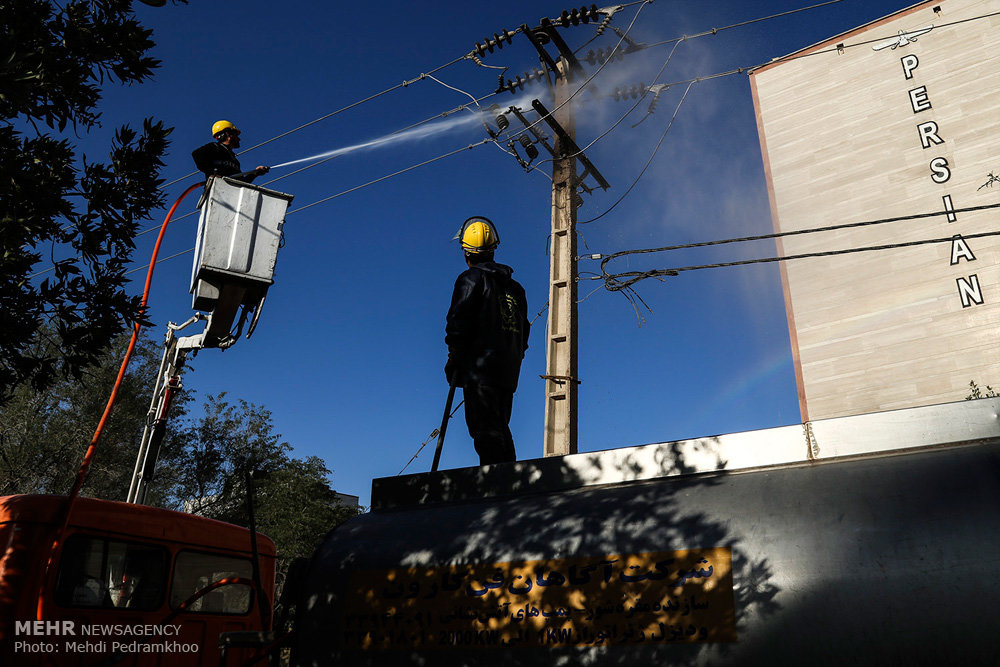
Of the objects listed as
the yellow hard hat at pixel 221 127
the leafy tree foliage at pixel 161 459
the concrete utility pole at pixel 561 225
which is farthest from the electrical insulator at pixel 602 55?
the leafy tree foliage at pixel 161 459

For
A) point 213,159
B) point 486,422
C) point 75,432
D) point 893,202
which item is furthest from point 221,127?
point 893,202

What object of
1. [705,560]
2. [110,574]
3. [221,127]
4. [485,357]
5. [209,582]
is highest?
[221,127]

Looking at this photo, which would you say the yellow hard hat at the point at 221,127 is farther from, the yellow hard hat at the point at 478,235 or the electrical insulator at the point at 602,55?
the electrical insulator at the point at 602,55

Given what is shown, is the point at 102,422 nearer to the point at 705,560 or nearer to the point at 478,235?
the point at 478,235

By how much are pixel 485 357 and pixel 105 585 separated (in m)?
4.61

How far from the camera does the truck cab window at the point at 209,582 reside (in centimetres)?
743

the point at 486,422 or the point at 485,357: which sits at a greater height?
the point at 485,357

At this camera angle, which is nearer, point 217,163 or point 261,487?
point 217,163

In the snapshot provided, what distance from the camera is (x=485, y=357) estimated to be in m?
5.10

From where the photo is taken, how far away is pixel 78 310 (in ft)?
16.3

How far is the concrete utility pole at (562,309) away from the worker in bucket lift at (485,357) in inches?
201

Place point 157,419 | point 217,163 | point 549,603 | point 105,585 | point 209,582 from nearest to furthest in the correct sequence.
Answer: point 549,603, point 217,163, point 105,585, point 209,582, point 157,419

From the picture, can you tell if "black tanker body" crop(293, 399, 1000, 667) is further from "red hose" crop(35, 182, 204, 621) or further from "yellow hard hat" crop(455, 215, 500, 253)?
"yellow hard hat" crop(455, 215, 500, 253)

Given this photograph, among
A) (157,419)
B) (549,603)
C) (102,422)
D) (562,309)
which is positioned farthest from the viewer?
(157,419)
